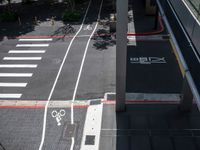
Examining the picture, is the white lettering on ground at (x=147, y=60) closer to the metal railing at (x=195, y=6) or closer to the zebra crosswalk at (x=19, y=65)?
the zebra crosswalk at (x=19, y=65)

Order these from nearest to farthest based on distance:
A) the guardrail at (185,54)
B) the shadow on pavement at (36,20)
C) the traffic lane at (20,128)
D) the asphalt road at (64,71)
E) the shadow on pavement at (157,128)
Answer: the guardrail at (185,54) → the shadow on pavement at (157,128) → the traffic lane at (20,128) → the asphalt road at (64,71) → the shadow on pavement at (36,20)

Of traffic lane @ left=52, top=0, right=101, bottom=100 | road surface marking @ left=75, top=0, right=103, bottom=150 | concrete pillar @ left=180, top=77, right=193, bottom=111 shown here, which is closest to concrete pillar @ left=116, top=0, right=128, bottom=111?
road surface marking @ left=75, top=0, right=103, bottom=150

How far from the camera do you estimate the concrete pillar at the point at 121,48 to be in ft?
49.8

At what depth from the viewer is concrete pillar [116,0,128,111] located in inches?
597

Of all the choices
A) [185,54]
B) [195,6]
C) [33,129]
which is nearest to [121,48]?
[185,54]

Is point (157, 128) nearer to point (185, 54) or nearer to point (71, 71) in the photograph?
point (185, 54)

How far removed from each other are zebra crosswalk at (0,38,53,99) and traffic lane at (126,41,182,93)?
9784mm

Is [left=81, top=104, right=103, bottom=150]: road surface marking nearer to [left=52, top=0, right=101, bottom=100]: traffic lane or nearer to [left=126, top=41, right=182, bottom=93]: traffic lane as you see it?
[left=52, top=0, right=101, bottom=100]: traffic lane

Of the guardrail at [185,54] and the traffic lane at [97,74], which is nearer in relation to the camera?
the guardrail at [185,54]

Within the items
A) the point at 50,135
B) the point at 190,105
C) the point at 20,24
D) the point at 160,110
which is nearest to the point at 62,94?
the point at 50,135

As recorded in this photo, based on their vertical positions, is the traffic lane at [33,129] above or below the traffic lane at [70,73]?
below

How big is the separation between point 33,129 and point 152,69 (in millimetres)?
12311

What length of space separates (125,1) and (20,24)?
24449 mm

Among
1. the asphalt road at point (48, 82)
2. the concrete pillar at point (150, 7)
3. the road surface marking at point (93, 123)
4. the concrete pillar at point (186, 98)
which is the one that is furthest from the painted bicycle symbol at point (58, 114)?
the concrete pillar at point (150, 7)
